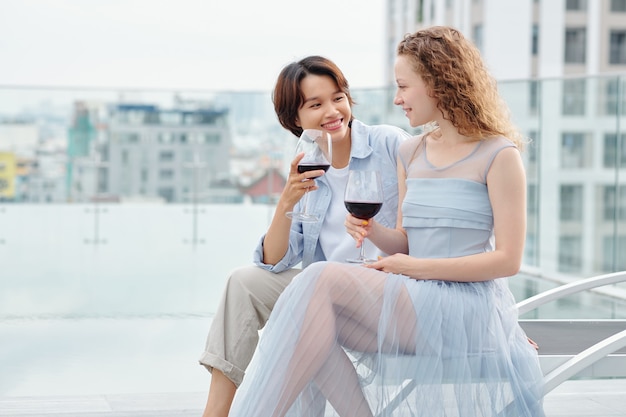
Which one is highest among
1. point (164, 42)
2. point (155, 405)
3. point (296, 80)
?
point (164, 42)

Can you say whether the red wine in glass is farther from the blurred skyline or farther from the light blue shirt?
the blurred skyline

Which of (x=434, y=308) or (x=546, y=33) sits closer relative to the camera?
(x=434, y=308)

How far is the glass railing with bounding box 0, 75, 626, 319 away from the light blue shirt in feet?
13.2

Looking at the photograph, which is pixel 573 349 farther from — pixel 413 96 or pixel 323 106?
pixel 323 106

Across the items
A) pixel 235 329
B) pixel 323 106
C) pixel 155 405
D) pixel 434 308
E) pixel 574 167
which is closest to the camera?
pixel 434 308

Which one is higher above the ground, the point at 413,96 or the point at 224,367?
the point at 413,96

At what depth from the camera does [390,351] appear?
7.11ft

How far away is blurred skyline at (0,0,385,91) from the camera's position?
506 inches

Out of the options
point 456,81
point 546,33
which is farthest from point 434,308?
point 546,33

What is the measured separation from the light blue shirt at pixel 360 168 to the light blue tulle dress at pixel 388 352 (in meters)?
0.45

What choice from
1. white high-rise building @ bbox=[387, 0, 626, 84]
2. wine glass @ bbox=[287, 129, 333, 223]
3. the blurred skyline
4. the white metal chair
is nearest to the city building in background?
the blurred skyline

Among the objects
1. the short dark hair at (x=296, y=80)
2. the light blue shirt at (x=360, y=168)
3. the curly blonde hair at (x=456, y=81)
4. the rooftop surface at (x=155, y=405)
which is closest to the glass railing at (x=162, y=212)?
the rooftop surface at (x=155, y=405)

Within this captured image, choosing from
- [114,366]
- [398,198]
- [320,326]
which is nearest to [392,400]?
[320,326]

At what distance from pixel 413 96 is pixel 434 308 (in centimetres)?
54
